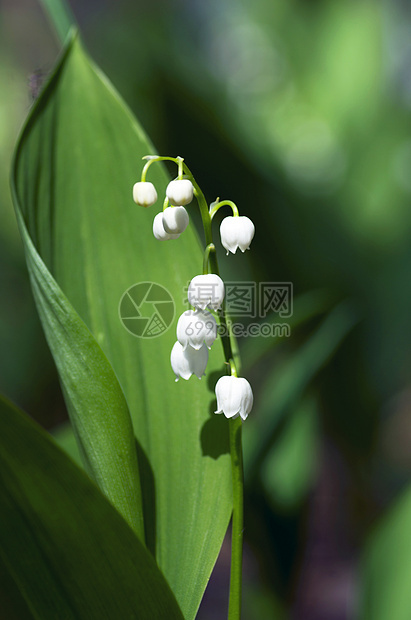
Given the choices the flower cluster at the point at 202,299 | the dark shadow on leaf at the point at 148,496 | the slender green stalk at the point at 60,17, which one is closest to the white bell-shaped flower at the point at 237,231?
the flower cluster at the point at 202,299

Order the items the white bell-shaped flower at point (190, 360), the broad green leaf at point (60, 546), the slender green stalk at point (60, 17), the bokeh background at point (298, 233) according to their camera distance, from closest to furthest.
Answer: the broad green leaf at point (60, 546) < the white bell-shaped flower at point (190, 360) < the slender green stalk at point (60, 17) < the bokeh background at point (298, 233)

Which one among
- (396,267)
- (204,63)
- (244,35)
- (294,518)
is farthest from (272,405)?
(244,35)

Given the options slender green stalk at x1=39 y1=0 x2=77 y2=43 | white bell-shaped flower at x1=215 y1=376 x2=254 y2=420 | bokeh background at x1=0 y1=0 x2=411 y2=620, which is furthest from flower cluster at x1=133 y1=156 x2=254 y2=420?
bokeh background at x1=0 y1=0 x2=411 y2=620

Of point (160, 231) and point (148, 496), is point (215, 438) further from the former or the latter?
point (160, 231)

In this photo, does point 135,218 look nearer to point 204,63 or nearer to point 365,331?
point 365,331

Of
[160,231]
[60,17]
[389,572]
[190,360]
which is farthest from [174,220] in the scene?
[389,572]

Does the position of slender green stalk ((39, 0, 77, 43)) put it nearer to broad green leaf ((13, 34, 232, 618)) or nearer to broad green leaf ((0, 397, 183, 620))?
broad green leaf ((13, 34, 232, 618))

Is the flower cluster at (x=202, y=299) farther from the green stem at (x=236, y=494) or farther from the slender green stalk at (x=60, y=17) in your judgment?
the slender green stalk at (x=60, y=17)
